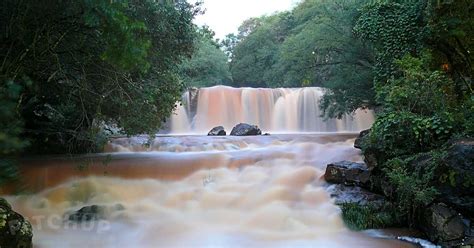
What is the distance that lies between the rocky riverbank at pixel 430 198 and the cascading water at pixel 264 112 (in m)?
15.1

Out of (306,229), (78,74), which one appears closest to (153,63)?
(78,74)

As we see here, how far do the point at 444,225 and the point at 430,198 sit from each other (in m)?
0.44

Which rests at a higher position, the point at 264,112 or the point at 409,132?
the point at 264,112

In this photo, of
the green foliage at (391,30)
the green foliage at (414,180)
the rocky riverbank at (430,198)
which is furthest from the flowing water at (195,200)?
the green foliage at (391,30)

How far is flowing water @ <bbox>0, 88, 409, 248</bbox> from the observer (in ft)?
20.6

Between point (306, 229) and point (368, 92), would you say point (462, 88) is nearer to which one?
point (368, 92)

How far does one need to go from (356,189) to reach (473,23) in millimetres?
4818

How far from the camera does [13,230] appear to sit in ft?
17.4

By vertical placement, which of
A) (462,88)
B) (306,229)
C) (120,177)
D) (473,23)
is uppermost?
(473,23)

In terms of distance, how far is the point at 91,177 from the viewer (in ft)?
28.7

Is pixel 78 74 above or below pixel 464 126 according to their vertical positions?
above

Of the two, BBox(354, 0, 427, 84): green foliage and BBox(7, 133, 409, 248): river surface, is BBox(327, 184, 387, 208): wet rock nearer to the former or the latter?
BBox(7, 133, 409, 248): river surface

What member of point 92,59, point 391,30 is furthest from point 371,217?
point 391,30

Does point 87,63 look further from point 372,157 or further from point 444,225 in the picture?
point 444,225
